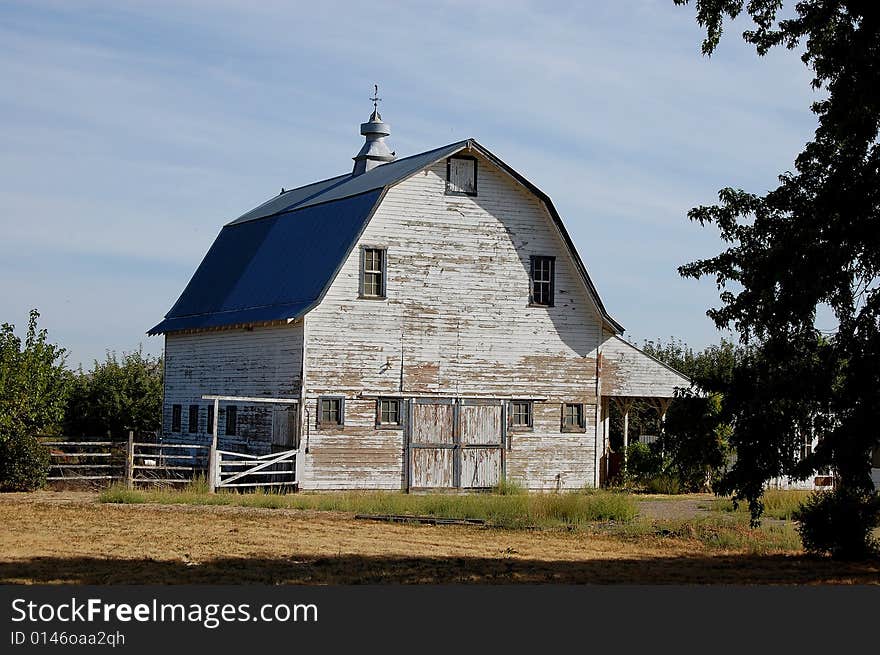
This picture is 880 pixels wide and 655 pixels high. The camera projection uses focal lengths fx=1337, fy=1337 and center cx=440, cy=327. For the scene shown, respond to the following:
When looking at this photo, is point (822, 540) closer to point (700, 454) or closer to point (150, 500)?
point (700, 454)

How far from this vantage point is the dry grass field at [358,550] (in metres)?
16.5

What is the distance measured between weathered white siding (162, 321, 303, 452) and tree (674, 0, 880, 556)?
1528 cm

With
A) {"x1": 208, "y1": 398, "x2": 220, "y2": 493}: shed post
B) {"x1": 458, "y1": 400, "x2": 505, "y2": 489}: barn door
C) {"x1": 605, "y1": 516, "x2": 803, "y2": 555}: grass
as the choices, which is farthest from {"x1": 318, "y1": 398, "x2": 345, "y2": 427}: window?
{"x1": 605, "y1": 516, "x2": 803, "y2": 555}: grass

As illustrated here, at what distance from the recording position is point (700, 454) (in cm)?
1809

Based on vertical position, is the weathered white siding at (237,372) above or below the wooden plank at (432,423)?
above

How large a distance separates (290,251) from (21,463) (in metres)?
8.90

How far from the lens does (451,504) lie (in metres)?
26.0

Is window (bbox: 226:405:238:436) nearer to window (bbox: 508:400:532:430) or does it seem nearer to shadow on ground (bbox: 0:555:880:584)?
window (bbox: 508:400:532:430)

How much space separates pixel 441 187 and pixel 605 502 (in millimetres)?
10475

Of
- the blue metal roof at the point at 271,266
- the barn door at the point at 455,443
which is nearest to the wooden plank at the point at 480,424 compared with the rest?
the barn door at the point at 455,443

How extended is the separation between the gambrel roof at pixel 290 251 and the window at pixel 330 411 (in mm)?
2189

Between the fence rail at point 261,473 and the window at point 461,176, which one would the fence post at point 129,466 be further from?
the window at point 461,176

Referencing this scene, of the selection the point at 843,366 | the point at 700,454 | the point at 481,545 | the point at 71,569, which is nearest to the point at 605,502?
the point at 481,545

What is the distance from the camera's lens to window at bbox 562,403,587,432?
34.3 m
